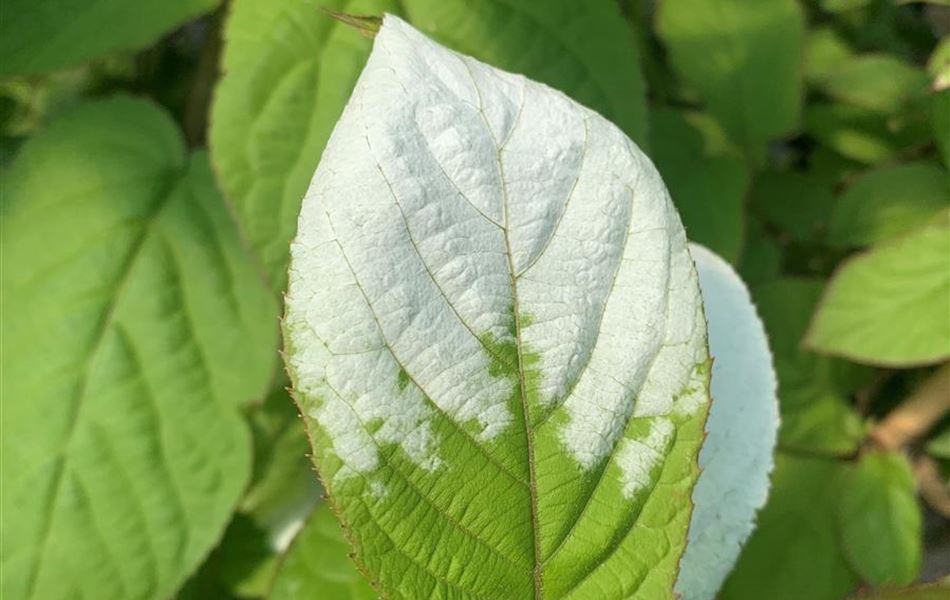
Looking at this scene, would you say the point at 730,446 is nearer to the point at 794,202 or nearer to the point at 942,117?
the point at 942,117

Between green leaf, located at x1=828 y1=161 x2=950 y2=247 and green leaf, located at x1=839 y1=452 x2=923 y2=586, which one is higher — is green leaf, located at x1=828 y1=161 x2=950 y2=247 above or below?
above

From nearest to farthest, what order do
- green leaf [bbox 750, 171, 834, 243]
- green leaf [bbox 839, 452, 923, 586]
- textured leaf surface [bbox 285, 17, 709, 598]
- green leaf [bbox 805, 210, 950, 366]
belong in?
textured leaf surface [bbox 285, 17, 709, 598] → green leaf [bbox 805, 210, 950, 366] → green leaf [bbox 839, 452, 923, 586] → green leaf [bbox 750, 171, 834, 243]

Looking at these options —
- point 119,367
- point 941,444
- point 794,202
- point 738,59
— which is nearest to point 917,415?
point 941,444

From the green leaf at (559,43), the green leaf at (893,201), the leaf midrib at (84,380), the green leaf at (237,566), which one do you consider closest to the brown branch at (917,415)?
the green leaf at (893,201)

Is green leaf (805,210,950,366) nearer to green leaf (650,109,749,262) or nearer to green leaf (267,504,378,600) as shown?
green leaf (650,109,749,262)

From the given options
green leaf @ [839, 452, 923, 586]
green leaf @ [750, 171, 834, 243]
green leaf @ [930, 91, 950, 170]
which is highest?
green leaf @ [930, 91, 950, 170]

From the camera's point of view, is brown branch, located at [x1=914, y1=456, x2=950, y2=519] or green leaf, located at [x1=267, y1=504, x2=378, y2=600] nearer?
green leaf, located at [x1=267, y1=504, x2=378, y2=600]

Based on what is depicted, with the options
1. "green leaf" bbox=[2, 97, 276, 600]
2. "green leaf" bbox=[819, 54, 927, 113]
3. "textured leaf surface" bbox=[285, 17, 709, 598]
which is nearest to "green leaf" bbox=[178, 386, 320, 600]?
"green leaf" bbox=[2, 97, 276, 600]
